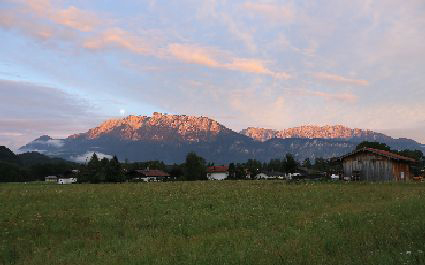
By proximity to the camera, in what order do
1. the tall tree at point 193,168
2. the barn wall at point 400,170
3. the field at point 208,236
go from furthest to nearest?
the tall tree at point 193,168 < the barn wall at point 400,170 < the field at point 208,236

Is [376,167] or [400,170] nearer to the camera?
[400,170]

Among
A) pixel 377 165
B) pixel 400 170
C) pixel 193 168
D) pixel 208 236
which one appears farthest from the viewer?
pixel 193 168

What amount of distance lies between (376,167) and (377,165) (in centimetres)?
36

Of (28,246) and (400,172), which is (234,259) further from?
(400,172)

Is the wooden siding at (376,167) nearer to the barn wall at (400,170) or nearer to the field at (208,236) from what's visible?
the barn wall at (400,170)

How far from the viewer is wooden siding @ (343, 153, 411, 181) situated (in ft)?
202

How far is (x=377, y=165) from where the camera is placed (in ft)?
206

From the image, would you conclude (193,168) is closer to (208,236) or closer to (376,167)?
(376,167)

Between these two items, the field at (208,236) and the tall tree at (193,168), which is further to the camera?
the tall tree at (193,168)

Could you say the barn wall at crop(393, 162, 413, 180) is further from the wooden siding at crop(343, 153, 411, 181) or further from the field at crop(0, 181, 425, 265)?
the field at crop(0, 181, 425, 265)

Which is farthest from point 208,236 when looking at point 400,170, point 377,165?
point 400,170

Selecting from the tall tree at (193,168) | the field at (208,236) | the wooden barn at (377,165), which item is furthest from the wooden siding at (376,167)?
the tall tree at (193,168)

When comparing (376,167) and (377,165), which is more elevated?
(377,165)

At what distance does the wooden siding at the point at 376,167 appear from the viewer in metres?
61.5
